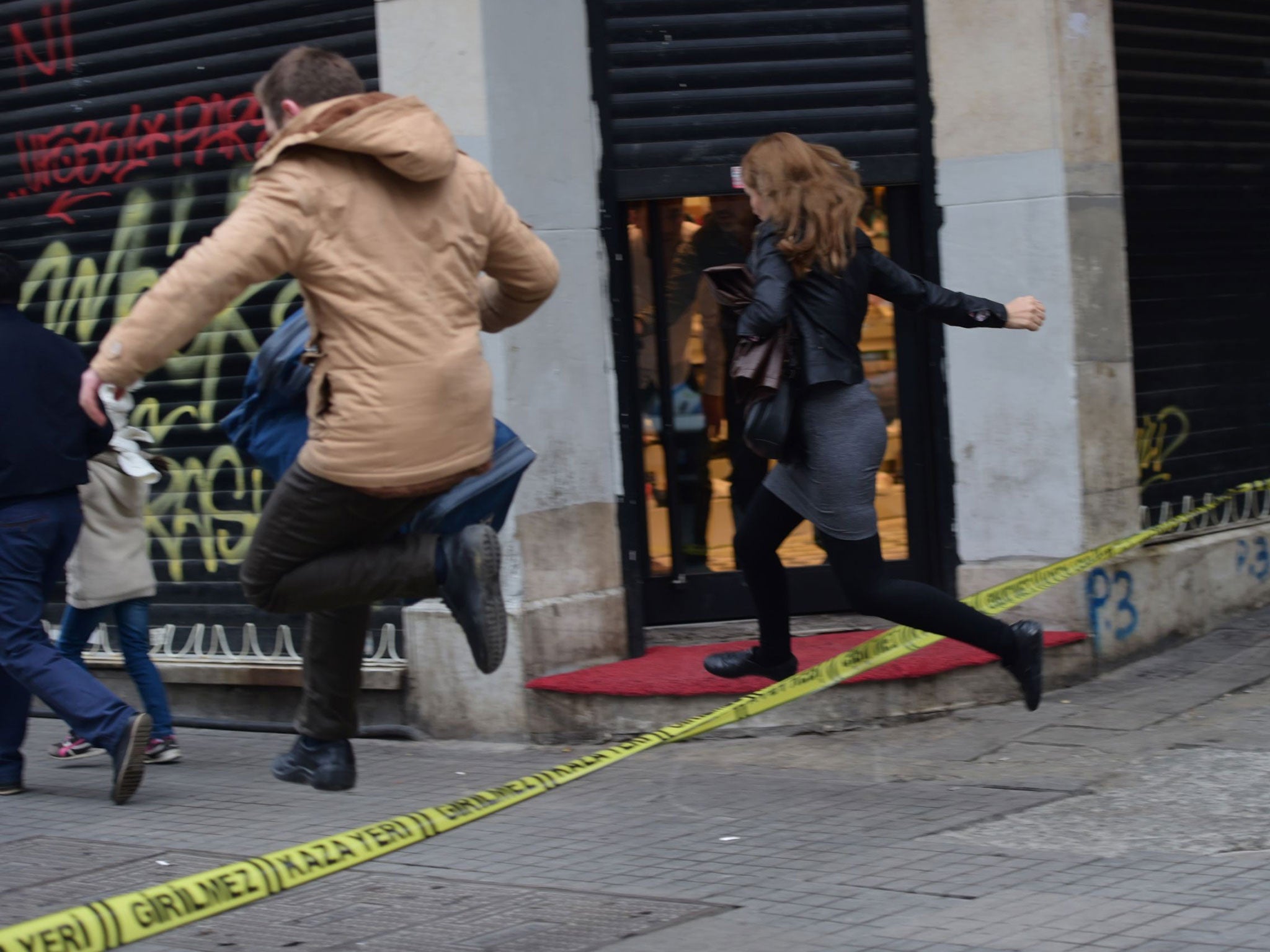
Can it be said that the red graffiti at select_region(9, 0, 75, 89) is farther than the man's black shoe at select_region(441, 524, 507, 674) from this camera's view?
Yes

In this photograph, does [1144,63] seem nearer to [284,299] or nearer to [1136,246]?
[1136,246]

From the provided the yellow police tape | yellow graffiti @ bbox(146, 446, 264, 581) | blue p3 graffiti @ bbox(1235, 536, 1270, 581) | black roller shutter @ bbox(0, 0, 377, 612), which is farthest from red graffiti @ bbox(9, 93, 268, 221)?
blue p3 graffiti @ bbox(1235, 536, 1270, 581)

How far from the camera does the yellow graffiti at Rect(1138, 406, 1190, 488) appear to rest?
8.35 metres

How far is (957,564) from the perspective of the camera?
7.94m

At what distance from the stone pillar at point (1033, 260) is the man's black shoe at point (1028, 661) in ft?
6.61

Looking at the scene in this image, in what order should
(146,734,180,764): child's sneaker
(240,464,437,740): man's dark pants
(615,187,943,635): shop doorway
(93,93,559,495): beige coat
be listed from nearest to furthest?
(93,93,559,495): beige coat
(240,464,437,740): man's dark pants
(146,734,180,764): child's sneaker
(615,187,943,635): shop doorway

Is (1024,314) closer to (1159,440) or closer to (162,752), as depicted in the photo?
(1159,440)

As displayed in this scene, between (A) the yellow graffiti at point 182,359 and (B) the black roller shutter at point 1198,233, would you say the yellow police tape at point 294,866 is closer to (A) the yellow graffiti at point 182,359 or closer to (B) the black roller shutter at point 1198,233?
(B) the black roller shutter at point 1198,233

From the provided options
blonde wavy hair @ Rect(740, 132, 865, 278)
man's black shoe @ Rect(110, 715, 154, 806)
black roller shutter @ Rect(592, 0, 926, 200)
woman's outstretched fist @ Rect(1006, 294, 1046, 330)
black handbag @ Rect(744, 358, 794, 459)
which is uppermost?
black roller shutter @ Rect(592, 0, 926, 200)

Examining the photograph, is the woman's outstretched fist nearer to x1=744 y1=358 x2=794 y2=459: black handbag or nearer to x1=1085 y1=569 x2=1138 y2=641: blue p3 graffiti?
x1=744 y1=358 x2=794 y2=459: black handbag

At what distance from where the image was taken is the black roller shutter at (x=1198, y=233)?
8352 millimetres

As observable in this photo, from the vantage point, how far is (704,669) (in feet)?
24.1

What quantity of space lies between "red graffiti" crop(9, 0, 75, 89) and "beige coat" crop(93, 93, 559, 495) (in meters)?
5.43

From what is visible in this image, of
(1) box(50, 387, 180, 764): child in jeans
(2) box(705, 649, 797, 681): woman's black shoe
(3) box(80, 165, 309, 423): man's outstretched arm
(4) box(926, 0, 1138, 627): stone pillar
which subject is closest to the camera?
(3) box(80, 165, 309, 423): man's outstretched arm
